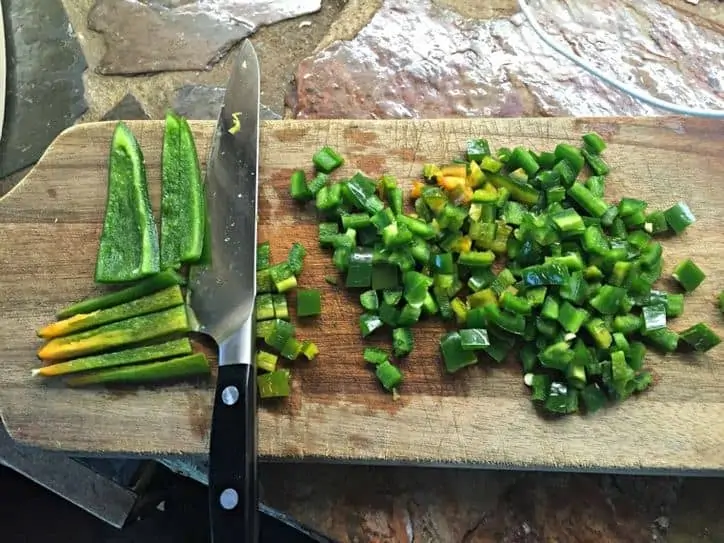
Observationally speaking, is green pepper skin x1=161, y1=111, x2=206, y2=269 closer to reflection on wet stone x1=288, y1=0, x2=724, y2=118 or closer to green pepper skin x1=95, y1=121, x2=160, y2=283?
green pepper skin x1=95, y1=121, x2=160, y2=283

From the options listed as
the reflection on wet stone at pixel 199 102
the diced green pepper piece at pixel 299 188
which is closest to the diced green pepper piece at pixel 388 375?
the diced green pepper piece at pixel 299 188

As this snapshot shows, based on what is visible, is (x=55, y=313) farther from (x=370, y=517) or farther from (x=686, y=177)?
(x=686, y=177)

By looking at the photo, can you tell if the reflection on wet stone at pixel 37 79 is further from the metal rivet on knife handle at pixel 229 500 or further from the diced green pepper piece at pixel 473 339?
the diced green pepper piece at pixel 473 339

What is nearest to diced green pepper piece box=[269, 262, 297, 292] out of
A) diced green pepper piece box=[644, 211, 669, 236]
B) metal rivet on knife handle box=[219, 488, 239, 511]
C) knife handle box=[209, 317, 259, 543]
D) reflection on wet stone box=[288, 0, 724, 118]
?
knife handle box=[209, 317, 259, 543]

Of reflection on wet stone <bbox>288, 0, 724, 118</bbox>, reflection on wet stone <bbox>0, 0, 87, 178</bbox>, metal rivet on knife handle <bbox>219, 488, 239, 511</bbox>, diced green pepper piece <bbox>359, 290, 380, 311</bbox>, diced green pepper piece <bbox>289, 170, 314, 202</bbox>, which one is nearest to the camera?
metal rivet on knife handle <bbox>219, 488, 239, 511</bbox>

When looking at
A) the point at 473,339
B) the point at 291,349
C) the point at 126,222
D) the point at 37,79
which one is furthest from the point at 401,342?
the point at 37,79

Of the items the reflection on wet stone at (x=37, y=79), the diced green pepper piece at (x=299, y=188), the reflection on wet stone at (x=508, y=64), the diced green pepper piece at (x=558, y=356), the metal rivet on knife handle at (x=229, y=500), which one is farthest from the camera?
the reflection on wet stone at (x=37, y=79)
